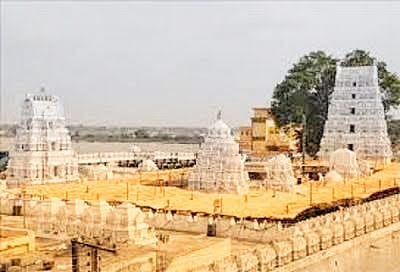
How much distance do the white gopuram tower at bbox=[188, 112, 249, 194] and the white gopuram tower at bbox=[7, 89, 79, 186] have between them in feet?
23.8

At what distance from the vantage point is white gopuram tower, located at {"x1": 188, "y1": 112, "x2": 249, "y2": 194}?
30.3 m

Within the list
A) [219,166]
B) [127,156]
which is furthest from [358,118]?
[127,156]

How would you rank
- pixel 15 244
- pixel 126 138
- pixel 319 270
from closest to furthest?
pixel 15 244 → pixel 319 270 → pixel 126 138

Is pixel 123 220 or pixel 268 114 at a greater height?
pixel 268 114

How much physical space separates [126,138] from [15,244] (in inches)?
5471

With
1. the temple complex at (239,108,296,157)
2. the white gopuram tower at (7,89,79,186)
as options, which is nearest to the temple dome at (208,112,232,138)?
the white gopuram tower at (7,89,79,186)

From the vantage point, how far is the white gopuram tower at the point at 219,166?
99.3ft

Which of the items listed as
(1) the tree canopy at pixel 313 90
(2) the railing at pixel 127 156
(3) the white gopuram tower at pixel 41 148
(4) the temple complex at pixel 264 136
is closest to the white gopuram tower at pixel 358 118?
(1) the tree canopy at pixel 313 90

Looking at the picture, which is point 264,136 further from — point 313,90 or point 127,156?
point 127,156

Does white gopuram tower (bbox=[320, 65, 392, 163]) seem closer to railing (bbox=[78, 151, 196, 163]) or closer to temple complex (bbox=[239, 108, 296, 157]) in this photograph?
temple complex (bbox=[239, 108, 296, 157])

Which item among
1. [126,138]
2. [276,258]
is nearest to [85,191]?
[276,258]

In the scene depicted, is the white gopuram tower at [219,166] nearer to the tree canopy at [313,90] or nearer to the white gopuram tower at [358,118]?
the white gopuram tower at [358,118]

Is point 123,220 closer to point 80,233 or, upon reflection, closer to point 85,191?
point 80,233

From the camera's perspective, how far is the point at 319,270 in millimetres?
19000
